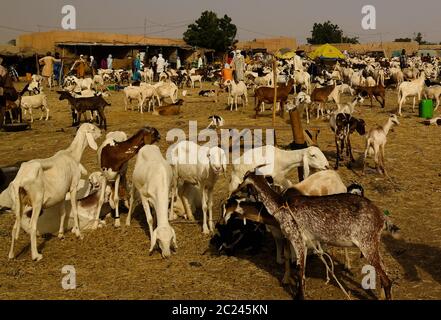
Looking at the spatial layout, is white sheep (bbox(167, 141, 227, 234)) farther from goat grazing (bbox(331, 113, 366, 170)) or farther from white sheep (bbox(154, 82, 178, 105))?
white sheep (bbox(154, 82, 178, 105))

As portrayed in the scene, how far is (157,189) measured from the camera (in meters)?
7.68

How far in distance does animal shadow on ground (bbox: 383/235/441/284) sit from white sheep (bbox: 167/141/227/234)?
295cm

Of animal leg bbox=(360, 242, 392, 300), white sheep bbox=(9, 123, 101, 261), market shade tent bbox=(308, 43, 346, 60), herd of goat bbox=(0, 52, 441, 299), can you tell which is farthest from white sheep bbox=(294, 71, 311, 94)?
animal leg bbox=(360, 242, 392, 300)

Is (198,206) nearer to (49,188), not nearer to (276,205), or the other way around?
(49,188)

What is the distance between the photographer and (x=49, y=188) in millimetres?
7652

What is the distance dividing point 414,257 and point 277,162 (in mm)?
2718

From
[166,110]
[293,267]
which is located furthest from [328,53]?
[293,267]

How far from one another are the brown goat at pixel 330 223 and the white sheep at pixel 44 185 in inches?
134

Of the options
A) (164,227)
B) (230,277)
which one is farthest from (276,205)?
(164,227)

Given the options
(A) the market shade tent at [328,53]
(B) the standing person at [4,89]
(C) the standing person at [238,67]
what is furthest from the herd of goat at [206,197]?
(A) the market shade tent at [328,53]

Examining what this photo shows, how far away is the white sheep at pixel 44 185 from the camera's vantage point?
7.23 m

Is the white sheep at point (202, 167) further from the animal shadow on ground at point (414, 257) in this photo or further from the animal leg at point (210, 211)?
the animal shadow on ground at point (414, 257)

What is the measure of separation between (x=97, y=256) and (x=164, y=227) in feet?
3.93
